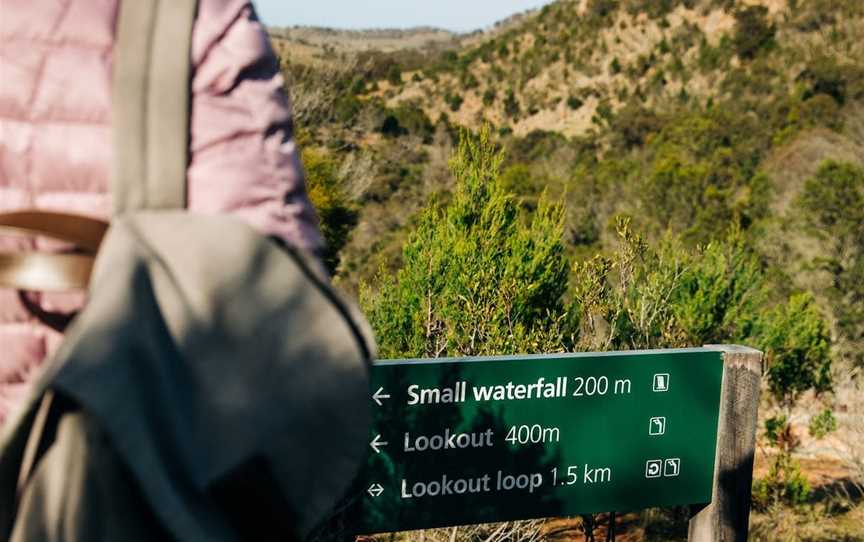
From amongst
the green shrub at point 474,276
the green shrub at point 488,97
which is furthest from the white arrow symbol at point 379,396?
the green shrub at point 488,97

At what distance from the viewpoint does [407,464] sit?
263cm

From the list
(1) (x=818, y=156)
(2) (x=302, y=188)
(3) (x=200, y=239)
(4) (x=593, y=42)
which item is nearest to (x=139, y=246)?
(3) (x=200, y=239)

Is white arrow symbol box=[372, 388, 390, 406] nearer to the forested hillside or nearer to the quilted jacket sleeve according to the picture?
the quilted jacket sleeve

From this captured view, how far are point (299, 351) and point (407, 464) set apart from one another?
6.23 feet

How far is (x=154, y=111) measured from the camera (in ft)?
2.66

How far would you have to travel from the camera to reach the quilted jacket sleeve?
81 centimetres

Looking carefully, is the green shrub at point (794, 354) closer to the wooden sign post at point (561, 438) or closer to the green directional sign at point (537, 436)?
the wooden sign post at point (561, 438)

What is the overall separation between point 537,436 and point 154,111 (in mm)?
2077

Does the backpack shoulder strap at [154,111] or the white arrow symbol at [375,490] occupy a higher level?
the backpack shoulder strap at [154,111]

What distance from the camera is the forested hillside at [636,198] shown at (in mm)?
5723

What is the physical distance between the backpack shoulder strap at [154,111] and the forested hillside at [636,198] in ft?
12.6

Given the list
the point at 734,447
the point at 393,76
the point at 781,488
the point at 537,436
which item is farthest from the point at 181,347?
the point at 393,76

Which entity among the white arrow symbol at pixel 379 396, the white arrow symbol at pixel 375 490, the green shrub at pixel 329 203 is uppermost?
the white arrow symbol at pixel 379 396

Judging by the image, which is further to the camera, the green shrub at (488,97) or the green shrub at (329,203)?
the green shrub at (488,97)
